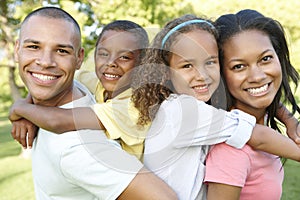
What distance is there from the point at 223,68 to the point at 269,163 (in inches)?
19.0

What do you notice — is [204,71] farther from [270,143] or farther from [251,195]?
[251,195]

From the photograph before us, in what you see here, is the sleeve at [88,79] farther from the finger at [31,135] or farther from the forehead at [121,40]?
the finger at [31,135]

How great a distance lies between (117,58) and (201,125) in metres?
0.80

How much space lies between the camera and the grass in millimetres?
7207

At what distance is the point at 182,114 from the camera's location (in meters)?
1.72

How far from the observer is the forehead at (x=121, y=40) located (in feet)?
7.71

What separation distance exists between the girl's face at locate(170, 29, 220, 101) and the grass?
5071mm

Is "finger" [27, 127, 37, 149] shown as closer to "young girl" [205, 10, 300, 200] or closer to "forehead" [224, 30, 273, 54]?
"young girl" [205, 10, 300, 200]

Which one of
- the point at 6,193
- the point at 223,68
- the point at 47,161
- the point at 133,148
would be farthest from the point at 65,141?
the point at 6,193

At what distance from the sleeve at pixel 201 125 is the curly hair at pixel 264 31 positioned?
354 millimetres

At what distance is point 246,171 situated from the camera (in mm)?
1766

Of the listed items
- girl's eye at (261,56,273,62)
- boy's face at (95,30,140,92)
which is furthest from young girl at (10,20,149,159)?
girl's eye at (261,56,273,62)

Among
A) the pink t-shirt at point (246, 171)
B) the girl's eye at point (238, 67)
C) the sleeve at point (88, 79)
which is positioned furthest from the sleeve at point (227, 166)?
the sleeve at point (88, 79)

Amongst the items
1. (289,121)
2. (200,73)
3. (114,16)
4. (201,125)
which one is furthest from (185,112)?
(114,16)
